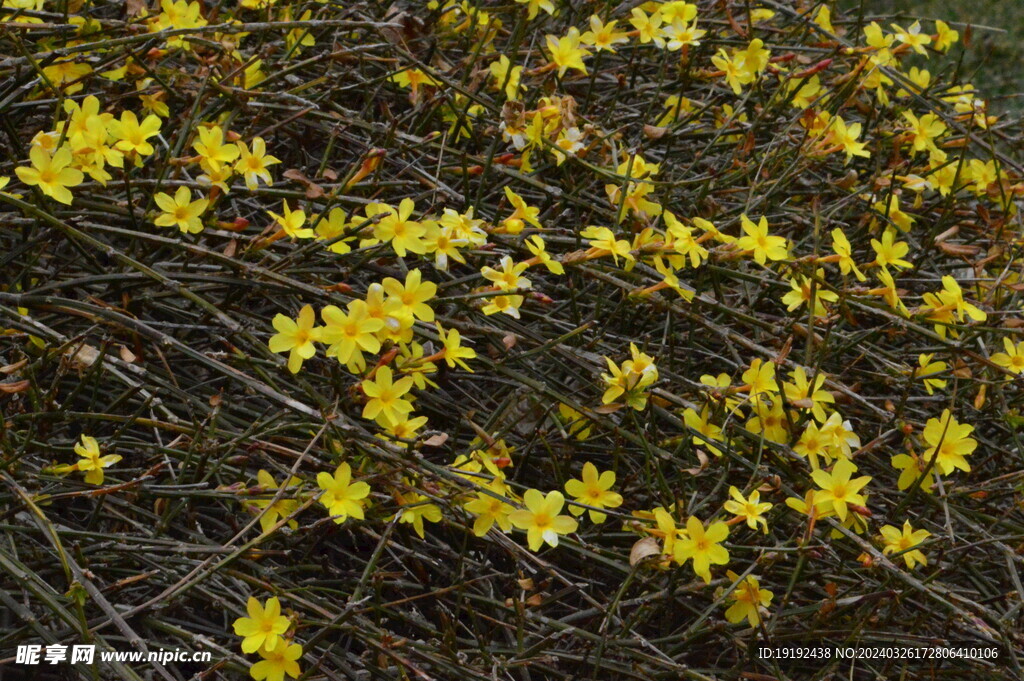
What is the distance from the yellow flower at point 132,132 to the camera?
5.25ft

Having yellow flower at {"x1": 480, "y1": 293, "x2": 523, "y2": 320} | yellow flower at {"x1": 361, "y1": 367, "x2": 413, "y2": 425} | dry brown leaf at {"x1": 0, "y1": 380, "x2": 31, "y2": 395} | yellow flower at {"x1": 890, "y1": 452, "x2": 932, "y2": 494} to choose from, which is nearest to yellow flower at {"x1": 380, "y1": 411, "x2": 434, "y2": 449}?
yellow flower at {"x1": 361, "y1": 367, "x2": 413, "y2": 425}

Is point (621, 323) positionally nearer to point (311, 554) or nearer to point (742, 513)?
point (742, 513)

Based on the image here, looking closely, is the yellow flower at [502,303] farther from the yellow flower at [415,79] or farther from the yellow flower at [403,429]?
the yellow flower at [415,79]

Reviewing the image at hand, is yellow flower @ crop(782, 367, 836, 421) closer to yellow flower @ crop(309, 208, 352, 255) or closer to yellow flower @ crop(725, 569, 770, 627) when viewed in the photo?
yellow flower @ crop(725, 569, 770, 627)

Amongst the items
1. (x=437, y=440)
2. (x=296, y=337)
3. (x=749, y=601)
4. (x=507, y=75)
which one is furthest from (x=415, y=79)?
(x=749, y=601)

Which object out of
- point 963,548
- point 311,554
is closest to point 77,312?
point 311,554

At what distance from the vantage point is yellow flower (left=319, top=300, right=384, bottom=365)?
4.59ft

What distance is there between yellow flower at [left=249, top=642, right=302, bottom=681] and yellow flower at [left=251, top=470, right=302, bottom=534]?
0.18 metres

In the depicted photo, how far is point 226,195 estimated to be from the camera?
1.71 meters

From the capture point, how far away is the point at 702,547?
1464 millimetres

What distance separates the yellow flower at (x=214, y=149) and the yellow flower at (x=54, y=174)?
198 millimetres

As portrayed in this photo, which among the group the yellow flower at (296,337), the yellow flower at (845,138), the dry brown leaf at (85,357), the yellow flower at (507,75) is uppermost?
the yellow flower at (507,75)

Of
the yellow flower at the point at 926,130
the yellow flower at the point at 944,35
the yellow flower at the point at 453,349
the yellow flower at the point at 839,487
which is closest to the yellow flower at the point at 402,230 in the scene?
the yellow flower at the point at 453,349

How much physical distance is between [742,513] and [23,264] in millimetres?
1323
